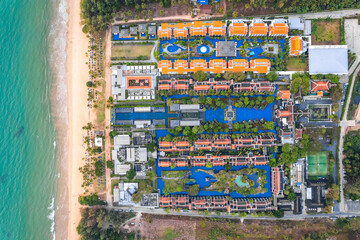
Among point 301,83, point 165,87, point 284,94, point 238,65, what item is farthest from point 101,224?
point 301,83

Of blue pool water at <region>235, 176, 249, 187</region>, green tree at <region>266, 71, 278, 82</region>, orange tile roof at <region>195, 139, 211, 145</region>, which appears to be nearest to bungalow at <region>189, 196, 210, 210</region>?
blue pool water at <region>235, 176, 249, 187</region>

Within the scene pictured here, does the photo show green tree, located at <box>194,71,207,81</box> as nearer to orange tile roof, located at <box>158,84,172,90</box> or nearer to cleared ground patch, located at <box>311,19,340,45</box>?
orange tile roof, located at <box>158,84,172,90</box>

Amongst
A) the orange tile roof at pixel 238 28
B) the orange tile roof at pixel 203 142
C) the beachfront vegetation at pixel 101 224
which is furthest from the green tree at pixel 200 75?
the beachfront vegetation at pixel 101 224

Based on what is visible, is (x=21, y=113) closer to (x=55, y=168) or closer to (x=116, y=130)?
(x=55, y=168)

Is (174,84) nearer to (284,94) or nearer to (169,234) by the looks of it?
(284,94)

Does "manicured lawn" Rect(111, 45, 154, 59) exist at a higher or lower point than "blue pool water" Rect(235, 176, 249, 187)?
higher

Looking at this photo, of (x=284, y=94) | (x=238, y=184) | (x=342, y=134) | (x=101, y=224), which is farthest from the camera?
(x=238, y=184)
